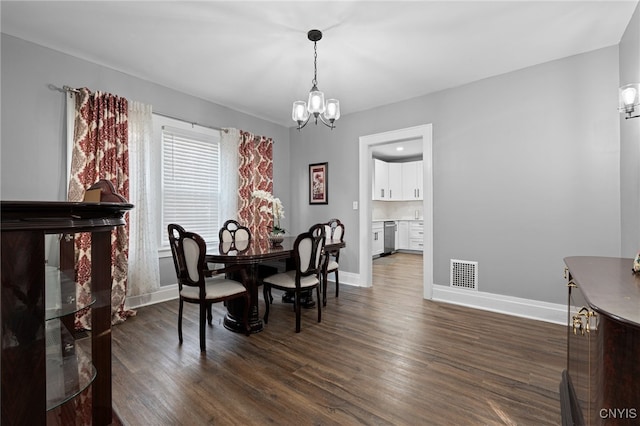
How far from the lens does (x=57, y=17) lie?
2355mm

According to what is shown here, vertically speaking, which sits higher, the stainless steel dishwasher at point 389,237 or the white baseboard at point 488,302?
the stainless steel dishwasher at point 389,237

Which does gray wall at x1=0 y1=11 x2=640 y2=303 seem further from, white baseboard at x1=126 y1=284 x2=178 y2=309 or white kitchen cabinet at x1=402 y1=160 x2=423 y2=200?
white kitchen cabinet at x1=402 y1=160 x2=423 y2=200

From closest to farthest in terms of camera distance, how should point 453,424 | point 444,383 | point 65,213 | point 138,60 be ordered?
point 65,213
point 453,424
point 444,383
point 138,60

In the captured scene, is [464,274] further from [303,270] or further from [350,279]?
[303,270]

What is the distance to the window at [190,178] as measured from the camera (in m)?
3.70

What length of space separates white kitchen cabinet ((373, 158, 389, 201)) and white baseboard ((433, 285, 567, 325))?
3830 mm

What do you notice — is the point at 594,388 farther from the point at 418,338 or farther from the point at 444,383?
the point at 418,338

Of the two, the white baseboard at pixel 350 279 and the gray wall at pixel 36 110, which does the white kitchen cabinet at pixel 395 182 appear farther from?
the gray wall at pixel 36 110

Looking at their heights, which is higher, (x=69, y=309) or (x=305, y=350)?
(x=69, y=309)

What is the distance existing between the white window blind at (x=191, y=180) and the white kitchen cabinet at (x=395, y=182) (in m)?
4.89

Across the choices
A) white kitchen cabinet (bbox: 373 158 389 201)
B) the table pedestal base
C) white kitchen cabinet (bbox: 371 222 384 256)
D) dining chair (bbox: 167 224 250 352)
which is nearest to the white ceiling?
dining chair (bbox: 167 224 250 352)

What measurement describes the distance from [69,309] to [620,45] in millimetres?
4427

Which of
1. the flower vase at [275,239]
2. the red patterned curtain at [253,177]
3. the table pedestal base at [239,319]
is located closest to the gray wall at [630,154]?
the flower vase at [275,239]

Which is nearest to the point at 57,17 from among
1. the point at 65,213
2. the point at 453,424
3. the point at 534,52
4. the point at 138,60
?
the point at 138,60
